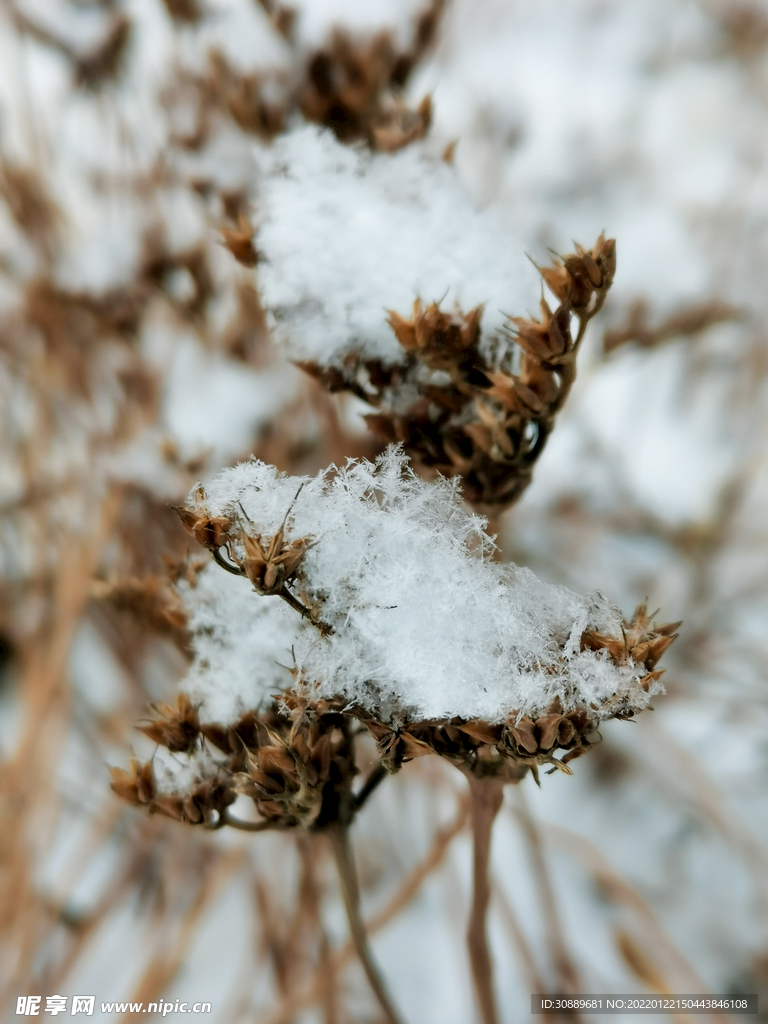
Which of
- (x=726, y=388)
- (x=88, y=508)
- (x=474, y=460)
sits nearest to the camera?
(x=474, y=460)

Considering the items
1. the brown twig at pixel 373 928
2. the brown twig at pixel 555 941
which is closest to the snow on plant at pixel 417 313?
the brown twig at pixel 373 928

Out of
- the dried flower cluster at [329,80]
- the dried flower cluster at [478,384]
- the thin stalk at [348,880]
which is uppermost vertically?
the dried flower cluster at [329,80]

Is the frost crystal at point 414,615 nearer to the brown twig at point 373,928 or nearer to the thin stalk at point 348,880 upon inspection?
the thin stalk at point 348,880

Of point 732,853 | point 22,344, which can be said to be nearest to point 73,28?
point 22,344

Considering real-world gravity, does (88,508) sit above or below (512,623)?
above

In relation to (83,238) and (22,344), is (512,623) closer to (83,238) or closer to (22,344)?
(22,344)

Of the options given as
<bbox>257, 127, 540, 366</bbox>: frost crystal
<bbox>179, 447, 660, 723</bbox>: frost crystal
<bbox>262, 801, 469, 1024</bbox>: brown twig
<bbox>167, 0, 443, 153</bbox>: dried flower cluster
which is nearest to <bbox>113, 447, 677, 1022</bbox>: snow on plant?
<bbox>179, 447, 660, 723</bbox>: frost crystal
